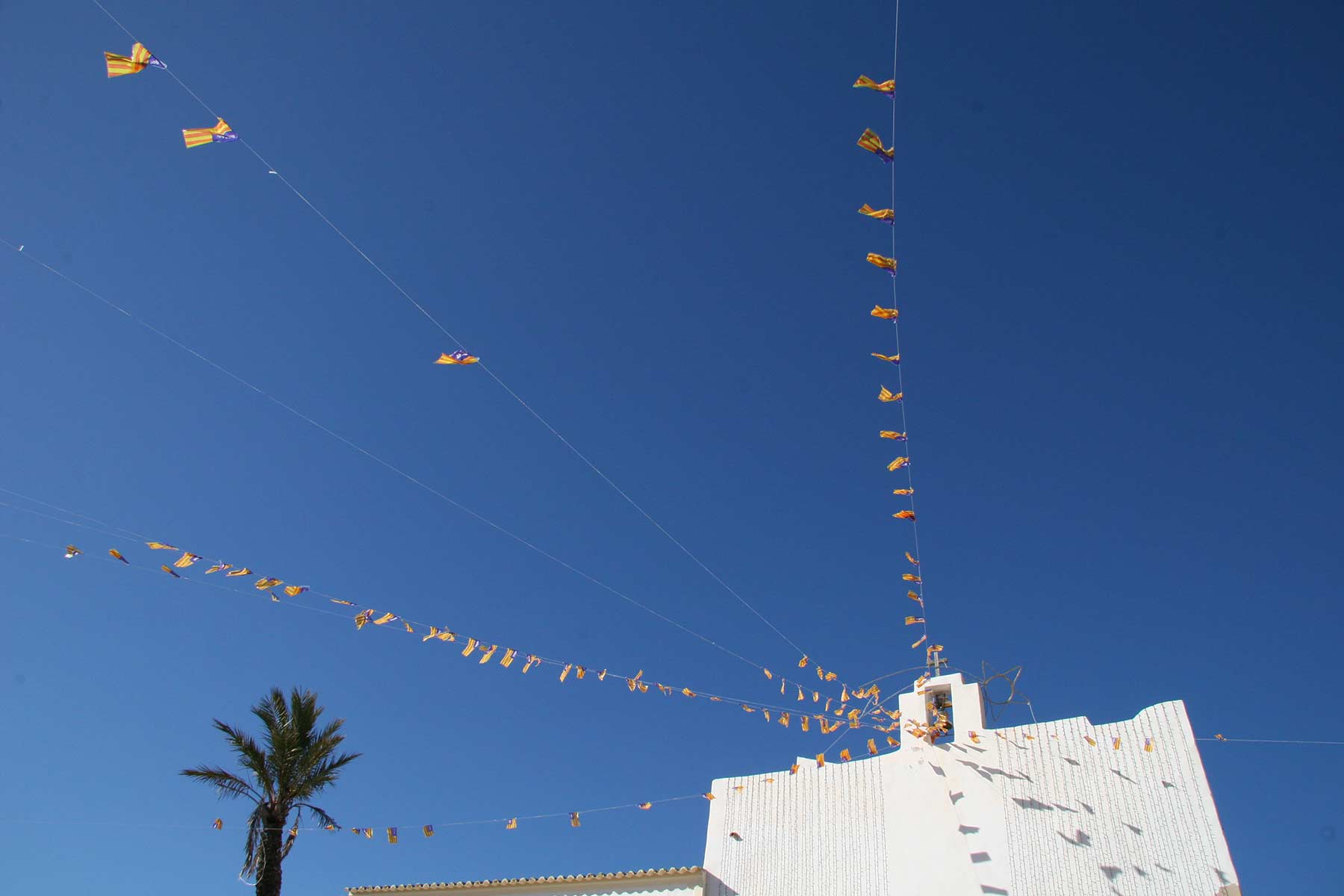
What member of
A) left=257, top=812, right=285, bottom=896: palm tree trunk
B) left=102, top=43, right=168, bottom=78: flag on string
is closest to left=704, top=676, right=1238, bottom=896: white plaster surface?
left=257, top=812, right=285, bottom=896: palm tree trunk

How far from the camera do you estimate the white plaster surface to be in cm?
1225

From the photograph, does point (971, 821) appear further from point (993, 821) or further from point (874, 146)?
point (874, 146)

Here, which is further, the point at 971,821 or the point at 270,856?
the point at 270,856

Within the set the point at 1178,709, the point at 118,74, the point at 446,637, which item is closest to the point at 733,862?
the point at 446,637

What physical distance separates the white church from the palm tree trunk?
337cm

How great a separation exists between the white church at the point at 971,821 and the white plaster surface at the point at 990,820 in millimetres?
18

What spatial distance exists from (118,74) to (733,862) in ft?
44.6

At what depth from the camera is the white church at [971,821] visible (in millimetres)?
12289

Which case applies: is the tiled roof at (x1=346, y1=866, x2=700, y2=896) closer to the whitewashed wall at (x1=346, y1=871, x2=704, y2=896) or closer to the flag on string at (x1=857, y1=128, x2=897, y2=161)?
the whitewashed wall at (x1=346, y1=871, x2=704, y2=896)

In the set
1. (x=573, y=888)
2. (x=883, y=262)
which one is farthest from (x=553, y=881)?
(x=883, y=262)

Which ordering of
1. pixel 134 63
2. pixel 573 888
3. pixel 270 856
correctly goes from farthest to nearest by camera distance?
pixel 573 888 < pixel 270 856 < pixel 134 63

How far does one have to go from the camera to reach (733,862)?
1522 cm

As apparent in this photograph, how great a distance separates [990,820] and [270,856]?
439 inches

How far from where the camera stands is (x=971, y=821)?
1362 centimetres
